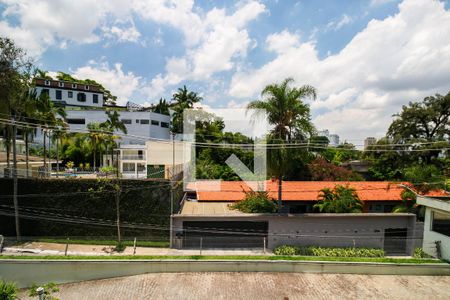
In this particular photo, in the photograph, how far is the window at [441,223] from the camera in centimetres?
1477

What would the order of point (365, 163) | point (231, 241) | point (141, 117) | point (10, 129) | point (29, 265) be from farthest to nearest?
1. point (141, 117)
2. point (365, 163)
3. point (10, 129)
4. point (231, 241)
5. point (29, 265)

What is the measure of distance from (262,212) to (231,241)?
252 cm

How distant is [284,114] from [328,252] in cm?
799

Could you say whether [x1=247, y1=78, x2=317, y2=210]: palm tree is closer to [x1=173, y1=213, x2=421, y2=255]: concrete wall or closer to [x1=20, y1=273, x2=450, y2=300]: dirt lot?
[x1=173, y1=213, x2=421, y2=255]: concrete wall

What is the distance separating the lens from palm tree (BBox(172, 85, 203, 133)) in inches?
1837

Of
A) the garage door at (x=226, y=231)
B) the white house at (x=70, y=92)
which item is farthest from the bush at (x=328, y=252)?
the white house at (x=70, y=92)

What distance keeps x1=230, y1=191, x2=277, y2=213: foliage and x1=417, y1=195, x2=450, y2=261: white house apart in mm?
8040

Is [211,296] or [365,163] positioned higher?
[365,163]

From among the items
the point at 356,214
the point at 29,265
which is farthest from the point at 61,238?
→ the point at 356,214

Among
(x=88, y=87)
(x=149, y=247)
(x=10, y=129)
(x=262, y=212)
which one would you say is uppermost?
(x=88, y=87)

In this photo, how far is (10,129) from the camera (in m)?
20.1

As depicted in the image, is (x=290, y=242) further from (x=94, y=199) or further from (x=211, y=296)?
(x=94, y=199)

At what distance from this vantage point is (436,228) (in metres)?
15.1

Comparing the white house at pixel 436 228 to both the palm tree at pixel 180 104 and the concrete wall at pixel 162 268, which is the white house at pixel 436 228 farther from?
the palm tree at pixel 180 104
